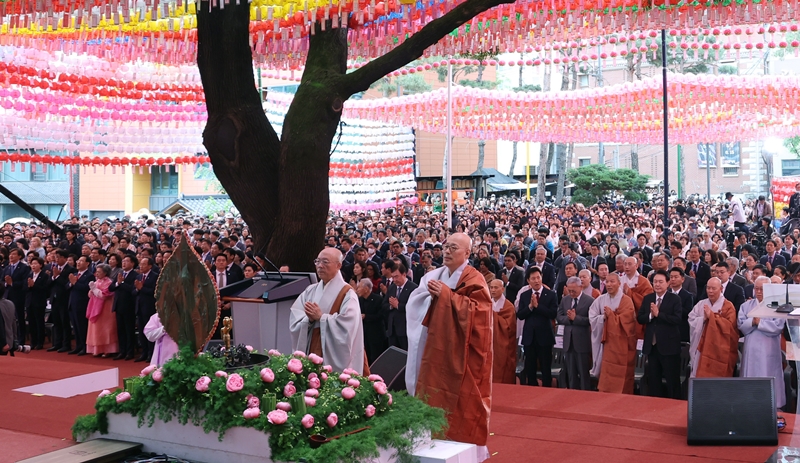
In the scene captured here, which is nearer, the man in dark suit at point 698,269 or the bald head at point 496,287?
the bald head at point 496,287

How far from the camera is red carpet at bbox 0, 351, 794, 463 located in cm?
636

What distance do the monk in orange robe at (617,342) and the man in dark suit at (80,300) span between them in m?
7.53

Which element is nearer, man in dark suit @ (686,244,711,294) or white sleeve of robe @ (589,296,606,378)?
white sleeve of robe @ (589,296,606,378)

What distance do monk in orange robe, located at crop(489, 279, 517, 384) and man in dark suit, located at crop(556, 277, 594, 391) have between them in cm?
54

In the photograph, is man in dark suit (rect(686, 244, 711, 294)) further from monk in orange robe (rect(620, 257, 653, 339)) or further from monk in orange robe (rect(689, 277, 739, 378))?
monk in orange robe (rect(689, 277, 739, 378))

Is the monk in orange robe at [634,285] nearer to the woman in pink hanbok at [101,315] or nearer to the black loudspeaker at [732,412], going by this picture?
the black loudspeaker at [732,412]

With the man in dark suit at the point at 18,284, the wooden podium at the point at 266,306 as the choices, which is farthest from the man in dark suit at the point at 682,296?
the man in dark suit at the point at 18,284

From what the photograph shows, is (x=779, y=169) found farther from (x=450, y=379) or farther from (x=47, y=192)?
(x=450, y=379)

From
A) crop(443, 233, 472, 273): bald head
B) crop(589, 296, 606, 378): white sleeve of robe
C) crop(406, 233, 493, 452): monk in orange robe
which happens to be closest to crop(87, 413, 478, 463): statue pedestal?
crop(406, 233, 493, 452): monk in orange robe

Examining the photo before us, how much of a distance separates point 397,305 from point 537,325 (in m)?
1.70

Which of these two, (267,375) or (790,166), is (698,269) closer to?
(267,375)

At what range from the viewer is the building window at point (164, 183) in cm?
4397

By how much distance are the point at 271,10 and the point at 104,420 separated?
5.26 meters

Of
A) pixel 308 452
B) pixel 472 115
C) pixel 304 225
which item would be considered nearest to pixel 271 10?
pixel 304 225
